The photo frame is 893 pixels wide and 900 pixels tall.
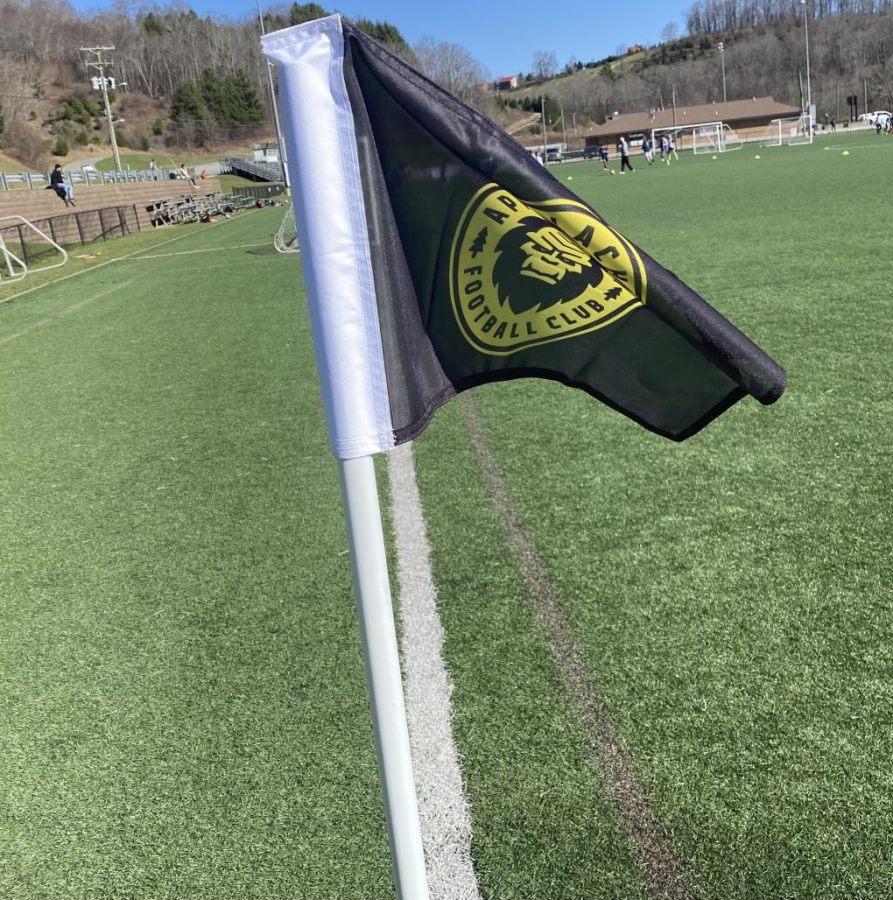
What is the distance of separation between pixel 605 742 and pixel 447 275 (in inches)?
66.6

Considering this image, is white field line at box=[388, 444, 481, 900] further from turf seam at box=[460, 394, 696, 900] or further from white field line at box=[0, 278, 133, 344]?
white field line at box=[0, 278, 133, 344]

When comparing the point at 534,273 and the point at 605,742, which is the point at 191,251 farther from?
the point at 534,273

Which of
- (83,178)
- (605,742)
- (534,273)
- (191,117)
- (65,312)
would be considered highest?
(191,117)

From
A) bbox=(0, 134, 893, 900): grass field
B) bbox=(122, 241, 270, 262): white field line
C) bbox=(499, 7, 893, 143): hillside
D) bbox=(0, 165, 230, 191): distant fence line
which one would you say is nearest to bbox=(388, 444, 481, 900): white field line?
bbox=(0, 134, 893, 900): grass field

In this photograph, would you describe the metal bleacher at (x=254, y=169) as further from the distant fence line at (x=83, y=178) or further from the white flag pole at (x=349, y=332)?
the white flag pole at (x=349, y=332)

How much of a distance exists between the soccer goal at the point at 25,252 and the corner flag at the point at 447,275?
1849 centimetres

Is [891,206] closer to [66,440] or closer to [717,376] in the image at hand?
[66,440]

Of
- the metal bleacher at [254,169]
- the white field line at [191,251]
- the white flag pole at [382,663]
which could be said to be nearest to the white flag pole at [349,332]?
the white flag pole at [382,663]

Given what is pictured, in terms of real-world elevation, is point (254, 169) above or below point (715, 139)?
above

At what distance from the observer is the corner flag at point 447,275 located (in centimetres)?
162

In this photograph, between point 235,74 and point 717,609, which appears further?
point 235,74

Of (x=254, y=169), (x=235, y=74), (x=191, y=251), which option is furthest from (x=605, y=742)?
(x=235, y=74)

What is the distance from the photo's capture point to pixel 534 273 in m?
1.74

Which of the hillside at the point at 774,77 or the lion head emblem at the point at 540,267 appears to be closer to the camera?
the lion head emblem at the point at 540,267
